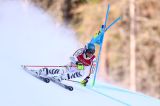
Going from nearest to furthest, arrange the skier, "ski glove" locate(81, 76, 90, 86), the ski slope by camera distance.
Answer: the ski slope → the skier → "ski glove" locate(81, 76, 90, 86)

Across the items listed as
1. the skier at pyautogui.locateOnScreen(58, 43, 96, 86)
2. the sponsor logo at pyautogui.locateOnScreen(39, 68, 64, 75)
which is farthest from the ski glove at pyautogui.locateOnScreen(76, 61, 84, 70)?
the sponsor logo at pyautogui.locateOnScreen(39, 68, 64, 75)

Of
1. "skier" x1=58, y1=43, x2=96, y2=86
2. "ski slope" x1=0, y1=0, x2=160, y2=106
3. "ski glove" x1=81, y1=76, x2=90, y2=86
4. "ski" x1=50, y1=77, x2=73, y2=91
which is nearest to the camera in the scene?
Answer: "ski slope" x1=0, y1=0, x2=160, y2=106

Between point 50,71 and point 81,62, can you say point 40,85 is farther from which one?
point 81,62

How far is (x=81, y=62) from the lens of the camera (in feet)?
28.2

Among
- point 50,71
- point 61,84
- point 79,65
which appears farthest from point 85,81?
point 50,71

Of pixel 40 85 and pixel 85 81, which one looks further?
pixel 85 81

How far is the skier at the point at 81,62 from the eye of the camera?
854cm

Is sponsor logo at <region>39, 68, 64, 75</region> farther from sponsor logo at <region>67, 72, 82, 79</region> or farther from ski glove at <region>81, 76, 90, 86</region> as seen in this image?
ski glove at <region>81, 76, 90, 86</region>

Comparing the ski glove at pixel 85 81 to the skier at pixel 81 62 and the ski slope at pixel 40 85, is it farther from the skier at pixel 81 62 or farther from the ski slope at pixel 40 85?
the skier at pixel 81 62

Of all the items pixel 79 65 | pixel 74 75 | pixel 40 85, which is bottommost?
pixel 40 85

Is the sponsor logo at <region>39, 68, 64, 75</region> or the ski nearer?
the sponsor logo at <region>39, 68, 64, 75</region>

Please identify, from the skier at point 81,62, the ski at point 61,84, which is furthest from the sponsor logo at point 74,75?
the ski at point 61,84

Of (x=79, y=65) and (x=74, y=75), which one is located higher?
(x=79, y=65)

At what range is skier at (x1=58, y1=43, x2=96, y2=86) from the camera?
854 centimetres
